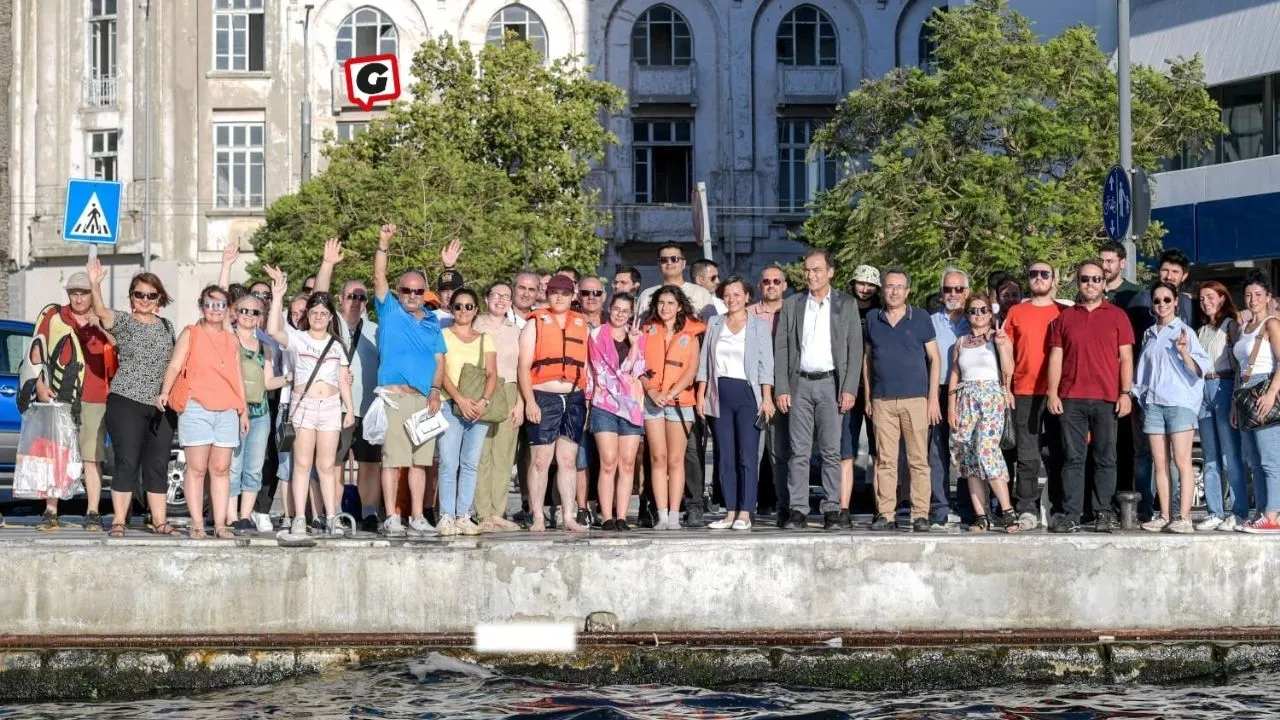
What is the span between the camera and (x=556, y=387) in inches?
558

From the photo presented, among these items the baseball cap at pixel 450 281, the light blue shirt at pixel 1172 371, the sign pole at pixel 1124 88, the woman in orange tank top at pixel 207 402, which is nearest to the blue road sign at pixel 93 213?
the baseball cap at pixel 450 281

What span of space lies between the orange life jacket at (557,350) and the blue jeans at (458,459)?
0.66m

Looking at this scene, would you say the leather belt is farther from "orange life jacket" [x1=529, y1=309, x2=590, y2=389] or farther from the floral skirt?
"orange life jacket" [x1=529, y1=309, x2=590, y2=389]

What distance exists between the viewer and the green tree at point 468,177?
36.8 meters

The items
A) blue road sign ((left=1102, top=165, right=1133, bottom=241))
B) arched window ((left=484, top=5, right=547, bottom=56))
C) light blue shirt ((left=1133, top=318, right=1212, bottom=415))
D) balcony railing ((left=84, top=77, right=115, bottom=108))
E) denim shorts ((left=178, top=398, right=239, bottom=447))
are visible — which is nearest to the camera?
denim shorts ((left=178, top=398, right=239, bottom=447))

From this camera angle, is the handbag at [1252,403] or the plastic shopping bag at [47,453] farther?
the plastic shopping bag at [47,453]

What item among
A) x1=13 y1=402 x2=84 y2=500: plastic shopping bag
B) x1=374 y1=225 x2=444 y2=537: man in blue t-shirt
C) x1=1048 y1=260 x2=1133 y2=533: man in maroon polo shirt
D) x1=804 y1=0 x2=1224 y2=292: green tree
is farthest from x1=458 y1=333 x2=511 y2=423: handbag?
x1=804 y1=0 x2=1224 y2=292: green tree

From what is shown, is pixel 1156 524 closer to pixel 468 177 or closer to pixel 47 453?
pixel 47 453

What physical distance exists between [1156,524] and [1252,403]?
43.1 inches

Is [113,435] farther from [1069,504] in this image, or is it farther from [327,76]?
[327,76]

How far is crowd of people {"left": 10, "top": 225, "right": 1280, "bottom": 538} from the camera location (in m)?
13.4

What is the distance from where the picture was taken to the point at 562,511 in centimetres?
1424

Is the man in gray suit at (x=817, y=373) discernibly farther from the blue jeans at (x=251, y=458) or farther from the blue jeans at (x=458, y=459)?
the blue jeans at (x=251, y=458)

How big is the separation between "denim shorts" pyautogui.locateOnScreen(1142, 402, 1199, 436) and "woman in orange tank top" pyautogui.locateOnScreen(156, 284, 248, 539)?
6.53m
